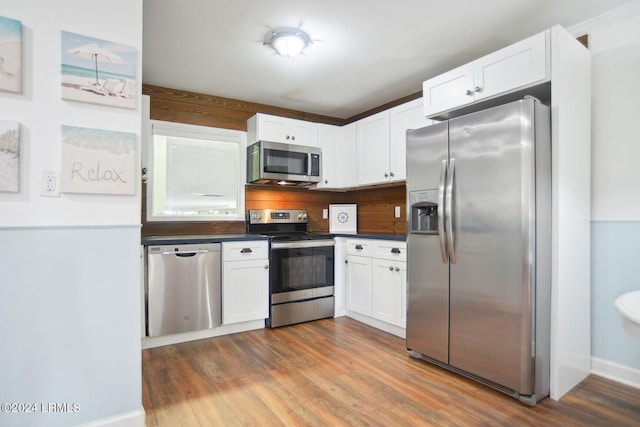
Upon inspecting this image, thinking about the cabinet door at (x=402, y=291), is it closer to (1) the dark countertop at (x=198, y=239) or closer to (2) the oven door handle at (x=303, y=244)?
(1) the dark countertop at (x=198, y=239)

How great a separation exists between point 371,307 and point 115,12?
299 centimetres

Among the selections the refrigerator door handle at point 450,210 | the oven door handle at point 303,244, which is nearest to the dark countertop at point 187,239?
the oven door handle at point 303,244

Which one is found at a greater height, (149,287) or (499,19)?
(499,19)

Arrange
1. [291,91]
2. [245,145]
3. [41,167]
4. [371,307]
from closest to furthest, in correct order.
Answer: [41,167], [371,307], [291,91], [245,145]

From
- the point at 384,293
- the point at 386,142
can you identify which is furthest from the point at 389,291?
the point at 386,142

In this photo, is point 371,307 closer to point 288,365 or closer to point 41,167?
point 288,365

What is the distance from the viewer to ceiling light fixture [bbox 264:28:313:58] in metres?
2.50

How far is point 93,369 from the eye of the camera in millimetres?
1710

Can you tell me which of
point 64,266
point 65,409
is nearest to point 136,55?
point 64,266

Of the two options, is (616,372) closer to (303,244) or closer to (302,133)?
(303,244)

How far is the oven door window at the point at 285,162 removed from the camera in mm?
3676

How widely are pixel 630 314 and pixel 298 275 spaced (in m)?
2.81

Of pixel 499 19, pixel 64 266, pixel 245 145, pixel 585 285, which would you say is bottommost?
pixel 585 285

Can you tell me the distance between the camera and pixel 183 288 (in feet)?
Answer: 10.0
